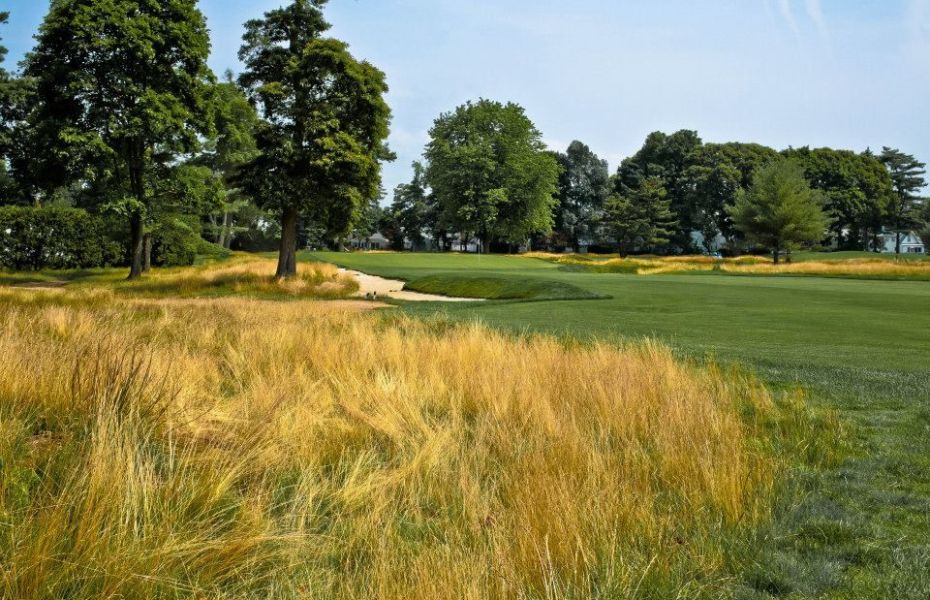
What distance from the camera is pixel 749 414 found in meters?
5.93

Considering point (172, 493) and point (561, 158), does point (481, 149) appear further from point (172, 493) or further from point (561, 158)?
point (172, 493)

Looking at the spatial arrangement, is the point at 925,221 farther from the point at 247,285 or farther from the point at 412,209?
the point at 247,285

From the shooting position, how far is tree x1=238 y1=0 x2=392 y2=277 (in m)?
24.2

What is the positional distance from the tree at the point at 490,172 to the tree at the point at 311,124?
40.1m

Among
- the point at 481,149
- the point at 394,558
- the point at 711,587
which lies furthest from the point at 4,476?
the point at 481,149

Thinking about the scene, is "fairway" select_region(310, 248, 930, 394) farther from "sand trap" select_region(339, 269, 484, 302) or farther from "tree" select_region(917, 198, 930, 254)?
"tree" select_region(917, 198, 930, 254)

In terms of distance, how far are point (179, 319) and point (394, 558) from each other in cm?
983

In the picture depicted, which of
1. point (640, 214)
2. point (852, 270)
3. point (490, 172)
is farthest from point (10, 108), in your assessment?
point (640, 214)

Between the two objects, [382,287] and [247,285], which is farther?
[382,287]

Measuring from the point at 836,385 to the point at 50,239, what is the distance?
36.6m

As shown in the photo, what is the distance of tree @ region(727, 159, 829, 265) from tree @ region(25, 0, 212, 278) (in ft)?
141

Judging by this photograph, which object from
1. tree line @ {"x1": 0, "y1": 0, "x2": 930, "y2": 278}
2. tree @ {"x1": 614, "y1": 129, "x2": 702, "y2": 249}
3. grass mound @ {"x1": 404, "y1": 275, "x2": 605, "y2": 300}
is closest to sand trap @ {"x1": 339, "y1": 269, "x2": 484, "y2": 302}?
grass mound @ {"x1": 404, "y1": 275, "x2": 605, "y2": 300}

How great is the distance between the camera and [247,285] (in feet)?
77.6

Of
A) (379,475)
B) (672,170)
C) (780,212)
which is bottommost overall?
(379,475)
